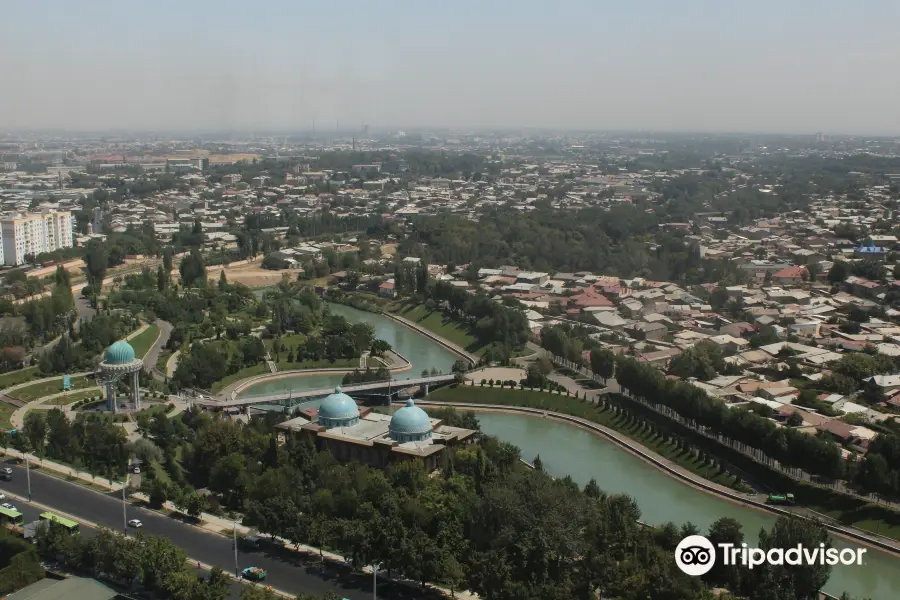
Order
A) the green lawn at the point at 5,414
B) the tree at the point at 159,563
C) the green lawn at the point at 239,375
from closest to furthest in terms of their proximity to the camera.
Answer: the tree at the point at 159,563, the green lawn at the point at 5,414, the green lawn at the point at 239,375

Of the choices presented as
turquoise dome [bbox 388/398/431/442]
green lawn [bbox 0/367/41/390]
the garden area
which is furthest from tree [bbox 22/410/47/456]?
the garden area

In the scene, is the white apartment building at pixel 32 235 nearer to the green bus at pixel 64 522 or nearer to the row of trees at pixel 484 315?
the row of trees at pixel 484 315

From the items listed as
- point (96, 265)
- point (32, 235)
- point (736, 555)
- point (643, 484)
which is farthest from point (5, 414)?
point (32, 235)

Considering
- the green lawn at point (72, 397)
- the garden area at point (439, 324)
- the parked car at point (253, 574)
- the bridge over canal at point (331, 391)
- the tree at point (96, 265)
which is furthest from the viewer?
the tree at point (96, 265)

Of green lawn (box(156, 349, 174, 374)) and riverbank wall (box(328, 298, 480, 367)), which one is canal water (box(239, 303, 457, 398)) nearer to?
riverbank wall (box(328, 298, 480, 367))

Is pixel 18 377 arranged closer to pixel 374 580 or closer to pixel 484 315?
pixel 484 315

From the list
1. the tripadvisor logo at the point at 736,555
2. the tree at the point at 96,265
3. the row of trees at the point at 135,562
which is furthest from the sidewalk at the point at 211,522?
the tree at the point at 96,265

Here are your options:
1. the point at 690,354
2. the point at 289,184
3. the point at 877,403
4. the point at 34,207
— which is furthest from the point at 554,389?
the point at 289,184
